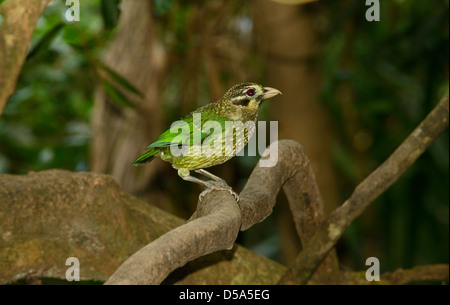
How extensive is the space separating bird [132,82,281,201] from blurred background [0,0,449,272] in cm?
137

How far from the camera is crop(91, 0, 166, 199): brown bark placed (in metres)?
3.99

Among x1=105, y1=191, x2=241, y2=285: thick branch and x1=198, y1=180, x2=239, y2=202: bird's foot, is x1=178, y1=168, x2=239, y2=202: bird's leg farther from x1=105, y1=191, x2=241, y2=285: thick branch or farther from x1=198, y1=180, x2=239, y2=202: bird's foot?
x1=105, y1=191, x2=241, y2=285: thick branch

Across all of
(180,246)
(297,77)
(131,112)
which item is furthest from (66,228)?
(297,77)

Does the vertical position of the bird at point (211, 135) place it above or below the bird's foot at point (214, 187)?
above

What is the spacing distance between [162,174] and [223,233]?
2.95 m

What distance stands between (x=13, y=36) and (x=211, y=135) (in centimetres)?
70

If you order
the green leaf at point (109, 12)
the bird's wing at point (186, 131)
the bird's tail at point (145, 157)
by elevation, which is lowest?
the bird's tail at point (145, 157)

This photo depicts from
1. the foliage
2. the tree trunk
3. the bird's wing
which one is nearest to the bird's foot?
the bird's wing

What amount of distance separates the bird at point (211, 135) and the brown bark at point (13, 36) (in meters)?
0.48

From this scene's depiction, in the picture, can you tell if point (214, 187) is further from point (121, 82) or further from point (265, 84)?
point (265, 84)

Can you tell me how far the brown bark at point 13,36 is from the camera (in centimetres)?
180

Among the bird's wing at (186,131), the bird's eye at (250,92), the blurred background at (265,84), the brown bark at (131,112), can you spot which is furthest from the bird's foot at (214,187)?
the brown bark at (131,112)

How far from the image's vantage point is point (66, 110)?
6098 millimetres

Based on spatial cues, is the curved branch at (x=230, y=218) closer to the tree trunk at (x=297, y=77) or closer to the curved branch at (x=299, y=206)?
the curved branch at (x=299, y=206)
